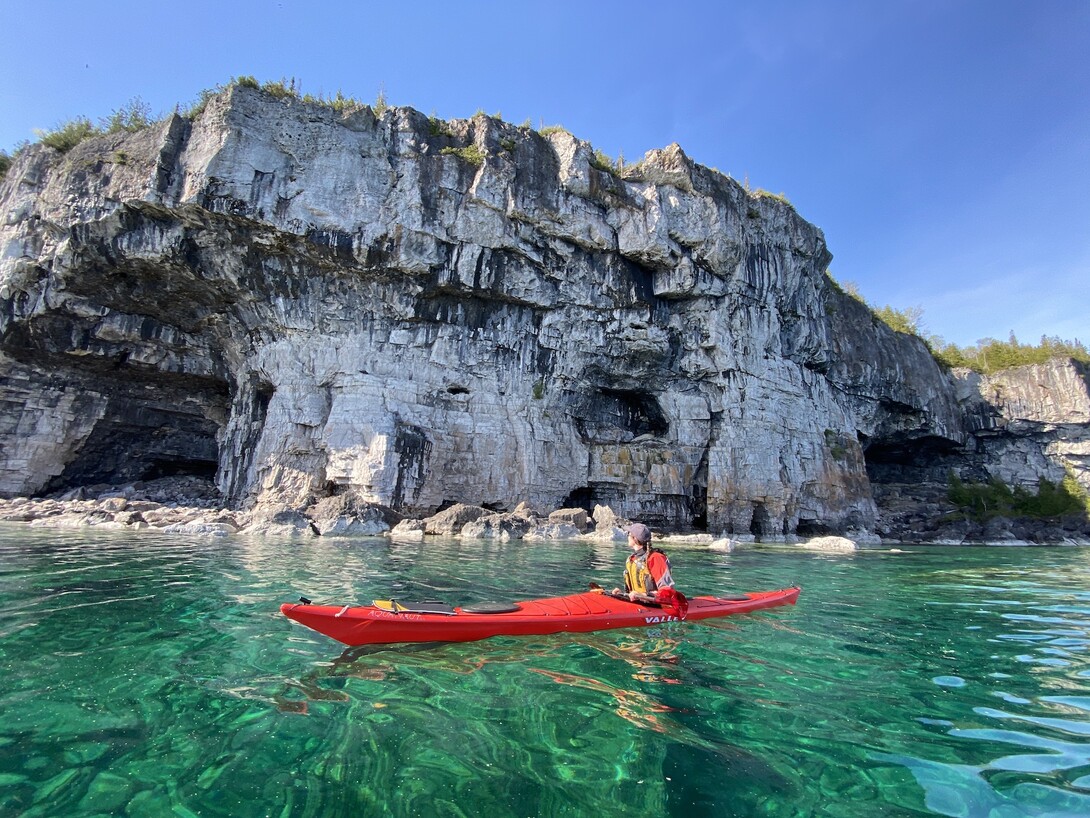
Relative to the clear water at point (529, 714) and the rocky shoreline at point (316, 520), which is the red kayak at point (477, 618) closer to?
the clear water at point (529, 714)

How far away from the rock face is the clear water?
15.8 m

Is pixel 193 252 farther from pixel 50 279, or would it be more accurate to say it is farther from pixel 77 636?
pixel 77 636

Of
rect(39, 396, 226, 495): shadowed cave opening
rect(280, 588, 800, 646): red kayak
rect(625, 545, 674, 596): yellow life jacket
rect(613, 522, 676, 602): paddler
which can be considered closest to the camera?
rect(280, 588, 800, 646): red kayak

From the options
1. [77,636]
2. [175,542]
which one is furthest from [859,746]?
[175,542]

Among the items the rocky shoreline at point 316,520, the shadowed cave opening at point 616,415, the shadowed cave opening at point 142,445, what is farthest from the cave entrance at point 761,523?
the shadowed cave opening at point 142,445

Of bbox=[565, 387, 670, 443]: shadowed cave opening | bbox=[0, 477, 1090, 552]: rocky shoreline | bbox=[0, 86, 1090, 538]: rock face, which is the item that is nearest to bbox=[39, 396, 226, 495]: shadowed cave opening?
bbox=[0, 86, 1090, 538]: rock face

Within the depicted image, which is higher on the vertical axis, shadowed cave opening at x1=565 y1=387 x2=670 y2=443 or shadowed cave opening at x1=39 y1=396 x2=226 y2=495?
shadowed cave opening at x1=565 y1=387 x2=670 y2=443

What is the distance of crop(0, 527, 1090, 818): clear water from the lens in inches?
113

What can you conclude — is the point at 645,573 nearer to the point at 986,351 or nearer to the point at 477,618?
the point at 477,618

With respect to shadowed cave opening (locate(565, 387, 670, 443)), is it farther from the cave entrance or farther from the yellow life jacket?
the yellow life jacket

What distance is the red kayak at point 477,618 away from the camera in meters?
5.21

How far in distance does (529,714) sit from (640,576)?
11.6 feet

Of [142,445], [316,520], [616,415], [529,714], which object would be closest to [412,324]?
[316,520]

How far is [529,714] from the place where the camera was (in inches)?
153
